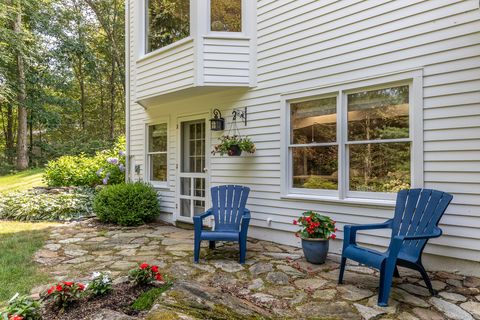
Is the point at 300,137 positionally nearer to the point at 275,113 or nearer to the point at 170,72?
the point at 275,113

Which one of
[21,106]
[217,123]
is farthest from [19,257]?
[21,106]

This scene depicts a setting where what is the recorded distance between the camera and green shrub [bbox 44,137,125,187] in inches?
320

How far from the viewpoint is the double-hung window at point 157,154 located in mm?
6605

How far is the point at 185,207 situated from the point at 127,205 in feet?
3.45

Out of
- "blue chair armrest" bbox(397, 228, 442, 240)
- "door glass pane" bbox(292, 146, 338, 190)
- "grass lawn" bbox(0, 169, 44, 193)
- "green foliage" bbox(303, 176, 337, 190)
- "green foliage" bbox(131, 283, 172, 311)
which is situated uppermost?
"door glass pane" bbox(292, 146, 338, 190)

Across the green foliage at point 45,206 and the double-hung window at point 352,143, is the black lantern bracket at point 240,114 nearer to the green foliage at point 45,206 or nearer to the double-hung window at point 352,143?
the double-hung window at point 352,143

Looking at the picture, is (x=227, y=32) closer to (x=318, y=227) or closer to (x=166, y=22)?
(x=166, y=22)

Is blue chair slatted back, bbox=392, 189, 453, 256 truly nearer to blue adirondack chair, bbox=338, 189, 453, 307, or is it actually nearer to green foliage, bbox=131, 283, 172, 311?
blue adirondack chair, bbox=338, 189, 453, 307

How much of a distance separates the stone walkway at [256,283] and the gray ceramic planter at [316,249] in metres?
0.10

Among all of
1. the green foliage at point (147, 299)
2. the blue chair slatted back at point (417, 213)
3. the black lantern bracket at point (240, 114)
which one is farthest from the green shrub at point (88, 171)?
the blue chair slatted back at point (417, 213)

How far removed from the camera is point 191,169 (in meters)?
6.11

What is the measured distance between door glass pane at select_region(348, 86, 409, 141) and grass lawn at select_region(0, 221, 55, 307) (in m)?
3.73

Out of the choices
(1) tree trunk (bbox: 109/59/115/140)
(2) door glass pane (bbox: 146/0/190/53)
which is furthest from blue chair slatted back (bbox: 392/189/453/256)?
(1) tree trunk (bbox: 109/59/115/140)

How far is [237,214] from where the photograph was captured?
4.43 m
